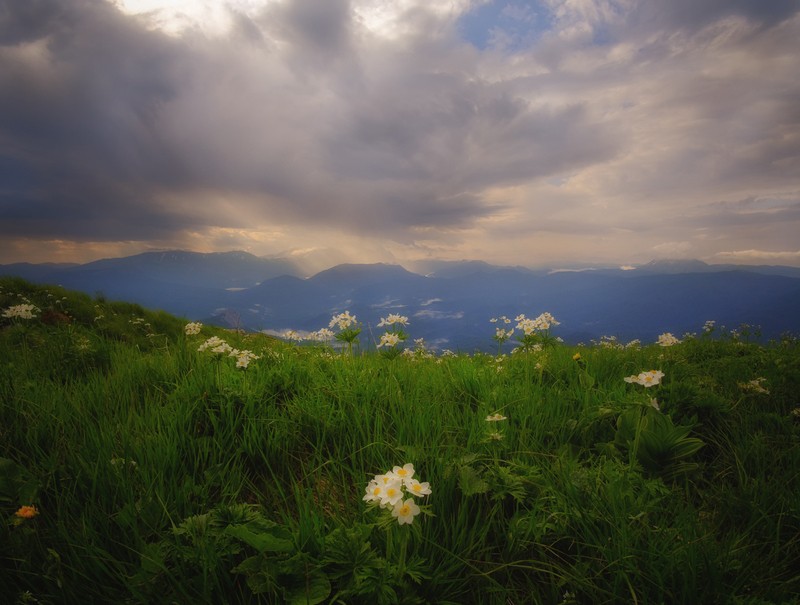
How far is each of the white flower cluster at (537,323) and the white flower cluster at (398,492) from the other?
4.94 m

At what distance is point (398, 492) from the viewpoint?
5.82 ft

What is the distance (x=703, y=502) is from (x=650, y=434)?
1.73ft

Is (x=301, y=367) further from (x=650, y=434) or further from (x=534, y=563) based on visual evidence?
(x=650, y=434)

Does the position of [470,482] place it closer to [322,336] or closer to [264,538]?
[264,538]

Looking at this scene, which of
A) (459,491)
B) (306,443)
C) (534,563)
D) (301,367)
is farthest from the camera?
(301,367)

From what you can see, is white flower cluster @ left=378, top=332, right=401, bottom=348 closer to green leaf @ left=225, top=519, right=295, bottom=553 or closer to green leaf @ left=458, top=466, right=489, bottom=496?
green leaf @ left=458, top=466, right=489, bottom=496

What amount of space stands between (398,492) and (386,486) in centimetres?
7

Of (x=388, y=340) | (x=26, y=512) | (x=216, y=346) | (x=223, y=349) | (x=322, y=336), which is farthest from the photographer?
(x=322, y=336)

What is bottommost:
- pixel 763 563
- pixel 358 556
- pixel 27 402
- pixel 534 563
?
pixel 534 563

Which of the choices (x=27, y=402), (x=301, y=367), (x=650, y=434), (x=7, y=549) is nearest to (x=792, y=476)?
(x=650, y=434)

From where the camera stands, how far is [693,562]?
1920 millimetres

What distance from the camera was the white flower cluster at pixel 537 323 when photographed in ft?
21.0

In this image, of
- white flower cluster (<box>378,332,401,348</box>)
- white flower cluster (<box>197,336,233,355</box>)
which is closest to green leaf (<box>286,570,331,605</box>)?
white flower cluster (<box>197,336,233,355</box>)

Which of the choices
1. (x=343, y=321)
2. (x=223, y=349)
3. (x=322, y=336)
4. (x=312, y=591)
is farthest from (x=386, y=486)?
(x=322, y=336)
